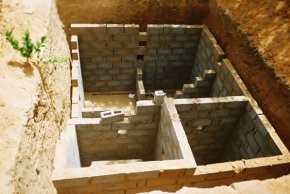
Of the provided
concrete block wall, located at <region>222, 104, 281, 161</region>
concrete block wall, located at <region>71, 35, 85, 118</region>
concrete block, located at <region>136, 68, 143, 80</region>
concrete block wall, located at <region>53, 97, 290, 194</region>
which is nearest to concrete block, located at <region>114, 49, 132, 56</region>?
concrete block, located at <region>136, 68, 143, 80</region>

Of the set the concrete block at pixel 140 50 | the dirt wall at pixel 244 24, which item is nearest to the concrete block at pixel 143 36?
the concrete block at pixel 140 50

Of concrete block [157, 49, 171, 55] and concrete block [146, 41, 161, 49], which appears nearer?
concrete block [146, 41, 161, 49]

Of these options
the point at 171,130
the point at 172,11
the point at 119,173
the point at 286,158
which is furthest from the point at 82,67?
the point at 286,158

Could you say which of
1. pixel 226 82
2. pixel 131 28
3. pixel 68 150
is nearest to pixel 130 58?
pixel 131 28

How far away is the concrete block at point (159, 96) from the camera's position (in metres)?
4.75

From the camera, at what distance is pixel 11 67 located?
396 cm

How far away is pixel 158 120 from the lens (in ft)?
17.0

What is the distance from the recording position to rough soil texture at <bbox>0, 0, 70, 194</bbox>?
9.84ft

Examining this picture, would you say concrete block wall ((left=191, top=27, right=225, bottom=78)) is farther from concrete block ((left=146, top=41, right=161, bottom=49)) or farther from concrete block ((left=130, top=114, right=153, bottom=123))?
concrete block ((left=130, top=114, right=153, bottom=123))

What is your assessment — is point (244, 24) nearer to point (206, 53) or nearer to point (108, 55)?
point (206, 53)

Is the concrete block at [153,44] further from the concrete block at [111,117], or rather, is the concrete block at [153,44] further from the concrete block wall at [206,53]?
the concrete block at [111,117]

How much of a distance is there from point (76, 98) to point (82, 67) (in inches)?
80.1

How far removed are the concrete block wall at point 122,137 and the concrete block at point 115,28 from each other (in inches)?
103

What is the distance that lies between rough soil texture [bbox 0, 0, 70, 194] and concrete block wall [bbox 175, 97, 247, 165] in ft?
7.50
